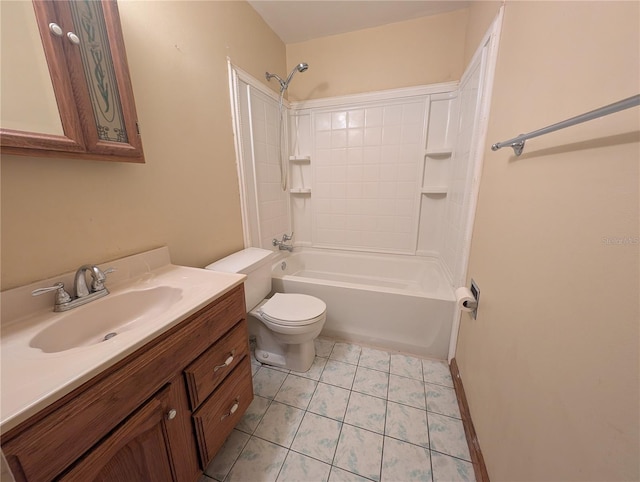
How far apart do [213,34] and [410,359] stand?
7.85 feet

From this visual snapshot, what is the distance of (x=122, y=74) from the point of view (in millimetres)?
892

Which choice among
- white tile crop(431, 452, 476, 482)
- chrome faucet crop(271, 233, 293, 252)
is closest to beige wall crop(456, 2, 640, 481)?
white tile crop(431, 452, 476, 482)

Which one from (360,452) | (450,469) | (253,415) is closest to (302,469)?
(360,452)

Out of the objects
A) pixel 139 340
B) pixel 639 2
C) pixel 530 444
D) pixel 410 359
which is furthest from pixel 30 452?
pixel 410 359

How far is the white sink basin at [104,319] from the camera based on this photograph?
2.34 ft

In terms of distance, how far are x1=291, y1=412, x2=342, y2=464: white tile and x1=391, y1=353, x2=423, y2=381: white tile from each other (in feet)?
1.77

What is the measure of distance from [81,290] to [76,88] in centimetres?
67

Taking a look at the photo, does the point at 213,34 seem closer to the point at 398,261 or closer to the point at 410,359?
the point at 398,261

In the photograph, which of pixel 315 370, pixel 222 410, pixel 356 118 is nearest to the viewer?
pixel 222 410

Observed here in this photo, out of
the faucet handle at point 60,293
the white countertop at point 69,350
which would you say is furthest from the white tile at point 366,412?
the faucet handle at point 60,293

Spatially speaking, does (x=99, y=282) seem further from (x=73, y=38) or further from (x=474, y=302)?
(x=474, y=302)

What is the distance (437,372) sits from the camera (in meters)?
1.52

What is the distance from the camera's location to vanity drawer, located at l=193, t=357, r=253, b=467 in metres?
0.87

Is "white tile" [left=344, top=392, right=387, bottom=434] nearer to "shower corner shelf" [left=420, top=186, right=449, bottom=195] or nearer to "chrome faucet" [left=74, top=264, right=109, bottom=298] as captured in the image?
"chrome faucet" [left=74, top=264, right=109, bottom=298]
